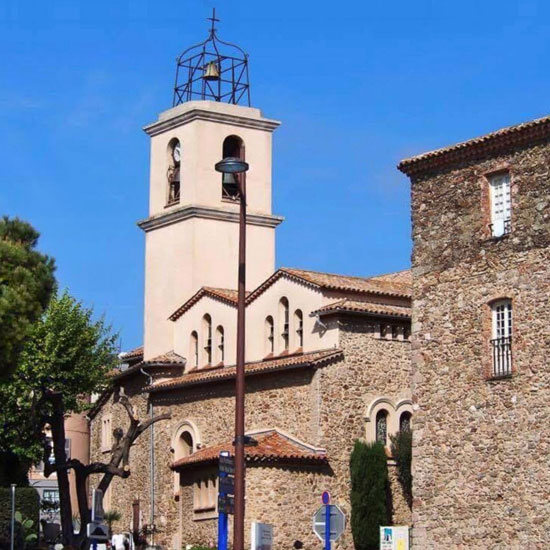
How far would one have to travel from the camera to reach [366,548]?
1922 inches

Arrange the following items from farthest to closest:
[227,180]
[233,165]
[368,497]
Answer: [227,180] < [368,497] < [233,165]

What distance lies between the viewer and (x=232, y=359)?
54.2 metres

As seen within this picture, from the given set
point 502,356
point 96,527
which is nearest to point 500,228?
point 502,356

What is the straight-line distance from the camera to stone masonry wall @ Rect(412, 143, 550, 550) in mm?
36812

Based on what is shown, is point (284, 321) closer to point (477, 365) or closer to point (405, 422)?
point (405, 422)

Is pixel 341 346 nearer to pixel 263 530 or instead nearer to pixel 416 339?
pixel 416 339

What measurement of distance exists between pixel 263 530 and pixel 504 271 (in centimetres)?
1144

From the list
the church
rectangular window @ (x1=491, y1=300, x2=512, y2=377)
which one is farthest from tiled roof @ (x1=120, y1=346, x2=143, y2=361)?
rectangular window @ (x1=491, y1=300, x2=512, y2=377)

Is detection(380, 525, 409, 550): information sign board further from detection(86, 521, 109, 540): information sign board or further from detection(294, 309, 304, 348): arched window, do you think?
detection(86, 521, 109, 540): information sign board

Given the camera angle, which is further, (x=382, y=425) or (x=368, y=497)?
(x=382, y=425)

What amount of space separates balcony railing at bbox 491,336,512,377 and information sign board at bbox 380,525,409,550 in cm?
589

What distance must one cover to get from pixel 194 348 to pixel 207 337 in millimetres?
890

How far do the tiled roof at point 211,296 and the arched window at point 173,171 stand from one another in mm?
4860

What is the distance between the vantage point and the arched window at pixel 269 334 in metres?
52.9
